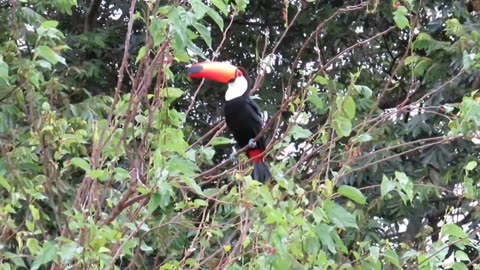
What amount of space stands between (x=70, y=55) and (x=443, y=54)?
7.50ft

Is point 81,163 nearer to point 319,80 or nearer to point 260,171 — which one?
point 319,80

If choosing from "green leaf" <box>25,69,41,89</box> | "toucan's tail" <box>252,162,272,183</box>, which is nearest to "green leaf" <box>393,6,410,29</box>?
"green leaf" <box>25,69,41,89</box>

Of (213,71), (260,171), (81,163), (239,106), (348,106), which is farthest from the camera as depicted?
(239,106)

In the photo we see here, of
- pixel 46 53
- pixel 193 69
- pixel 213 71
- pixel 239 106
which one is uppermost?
pixel 46 53

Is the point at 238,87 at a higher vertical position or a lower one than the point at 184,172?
lower

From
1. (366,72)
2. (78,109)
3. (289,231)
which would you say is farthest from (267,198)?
(366,72)

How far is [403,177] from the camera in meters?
2.97

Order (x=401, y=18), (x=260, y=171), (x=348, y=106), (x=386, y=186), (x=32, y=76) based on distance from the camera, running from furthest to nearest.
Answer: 1. (x=260, y=171)
2. (x=32, y=76)
3. (x=401, y=18)
4. (x=348, y=106)
5. (x=386, y=186)

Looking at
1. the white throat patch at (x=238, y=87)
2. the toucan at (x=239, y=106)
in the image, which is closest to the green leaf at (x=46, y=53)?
the toucan at (x=239, y=106)

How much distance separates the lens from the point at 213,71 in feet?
16.6

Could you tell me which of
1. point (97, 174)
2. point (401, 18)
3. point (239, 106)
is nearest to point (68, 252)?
point (97, 174)

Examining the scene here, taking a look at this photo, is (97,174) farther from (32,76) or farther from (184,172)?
(32,76)

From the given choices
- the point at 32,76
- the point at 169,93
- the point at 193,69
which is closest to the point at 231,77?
the point at 193,69

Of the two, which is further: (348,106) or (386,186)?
(348,106)
